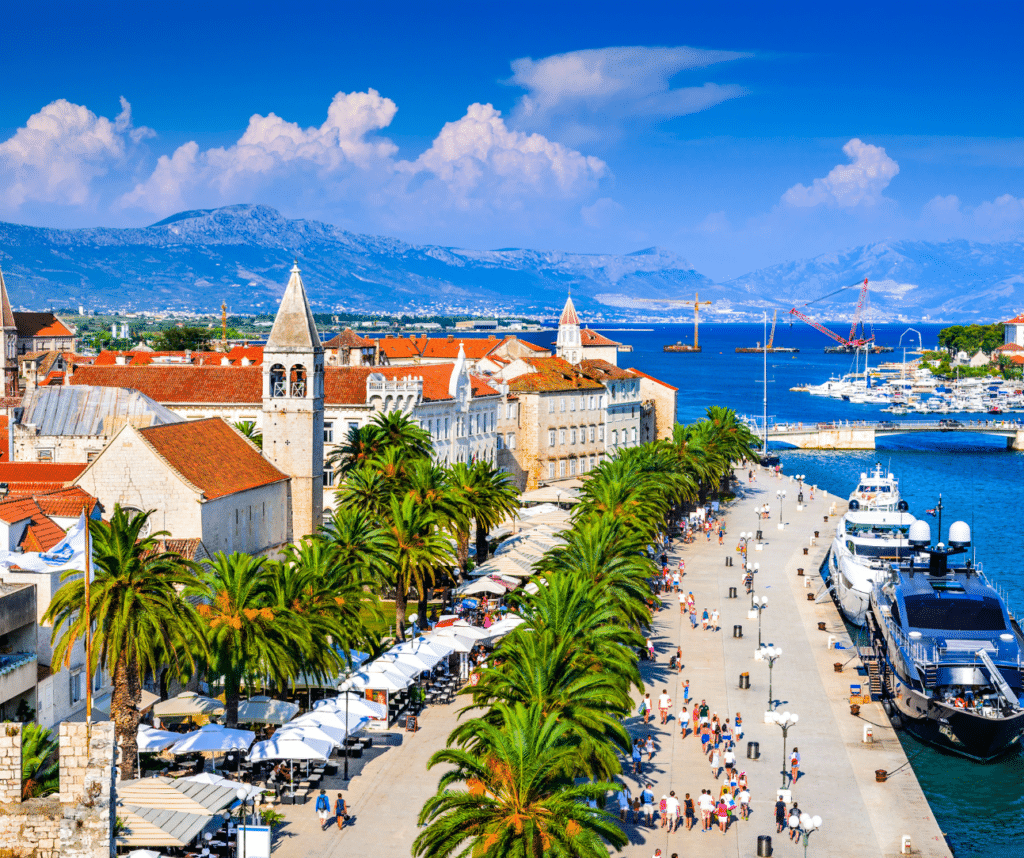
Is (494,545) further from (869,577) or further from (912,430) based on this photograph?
(912,430)

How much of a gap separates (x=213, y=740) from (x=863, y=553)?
1786 inches

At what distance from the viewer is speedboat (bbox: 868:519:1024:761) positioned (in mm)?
47812

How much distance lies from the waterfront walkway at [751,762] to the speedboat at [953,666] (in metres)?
1.73

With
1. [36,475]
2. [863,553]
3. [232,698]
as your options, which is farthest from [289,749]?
[863,553]

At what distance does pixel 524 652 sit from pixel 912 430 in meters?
163

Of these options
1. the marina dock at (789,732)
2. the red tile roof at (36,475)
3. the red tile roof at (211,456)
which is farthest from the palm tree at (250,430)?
the marina dock at (789,732)

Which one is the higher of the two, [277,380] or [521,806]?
[277,380]

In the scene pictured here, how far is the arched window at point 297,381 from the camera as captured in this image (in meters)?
66.2

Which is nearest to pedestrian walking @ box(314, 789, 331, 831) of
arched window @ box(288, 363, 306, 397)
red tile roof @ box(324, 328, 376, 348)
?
arched window @ box(288, 363, 306, 397)

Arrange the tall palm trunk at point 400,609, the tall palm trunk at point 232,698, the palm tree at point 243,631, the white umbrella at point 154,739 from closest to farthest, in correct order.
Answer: the white umbrella at point 154,739 < the palm tree at point 243,631 < the tall palm trunk at point 232,698 < the tall palm trunk at point 400,609

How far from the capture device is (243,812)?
33.4 m

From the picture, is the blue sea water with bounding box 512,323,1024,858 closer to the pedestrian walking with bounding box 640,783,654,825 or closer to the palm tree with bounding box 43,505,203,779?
the pedestrian walking with bounding box 640,783,654,825

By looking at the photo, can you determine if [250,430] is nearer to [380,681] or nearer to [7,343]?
[380,681]

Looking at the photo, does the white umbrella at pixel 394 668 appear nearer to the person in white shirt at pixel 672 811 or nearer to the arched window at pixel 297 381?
the person in white shirt at pixel 672 811
